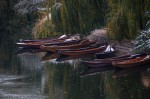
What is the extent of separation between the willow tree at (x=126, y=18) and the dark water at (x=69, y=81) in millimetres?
1691

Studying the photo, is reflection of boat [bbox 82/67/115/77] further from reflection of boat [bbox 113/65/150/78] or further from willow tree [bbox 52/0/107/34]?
willow tree [bbox 52/0/107/34]

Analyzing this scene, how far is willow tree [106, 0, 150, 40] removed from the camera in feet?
73.8

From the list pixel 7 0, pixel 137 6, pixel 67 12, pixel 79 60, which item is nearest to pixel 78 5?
pixel 67 12

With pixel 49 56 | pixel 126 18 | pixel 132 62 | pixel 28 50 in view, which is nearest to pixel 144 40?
pixel 132 62

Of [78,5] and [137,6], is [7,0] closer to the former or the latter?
[78,5]

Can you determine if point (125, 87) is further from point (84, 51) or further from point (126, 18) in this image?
point (84, 51)

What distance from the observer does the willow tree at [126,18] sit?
22484 mm

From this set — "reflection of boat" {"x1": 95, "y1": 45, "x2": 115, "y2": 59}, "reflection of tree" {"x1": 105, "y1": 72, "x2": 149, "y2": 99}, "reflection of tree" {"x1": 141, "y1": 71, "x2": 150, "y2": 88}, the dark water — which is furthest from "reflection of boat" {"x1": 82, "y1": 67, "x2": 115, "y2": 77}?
"reflection of tree" {"x1": 141, "y1": 71, "x2": 150, "y2": 88}

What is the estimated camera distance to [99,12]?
91.5 feet

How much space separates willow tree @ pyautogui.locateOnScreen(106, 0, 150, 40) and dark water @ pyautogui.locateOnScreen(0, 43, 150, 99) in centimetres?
169

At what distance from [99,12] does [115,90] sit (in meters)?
9.70

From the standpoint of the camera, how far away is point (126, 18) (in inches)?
909

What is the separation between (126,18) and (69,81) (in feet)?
13.4

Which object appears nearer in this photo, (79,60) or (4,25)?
(79,60)
